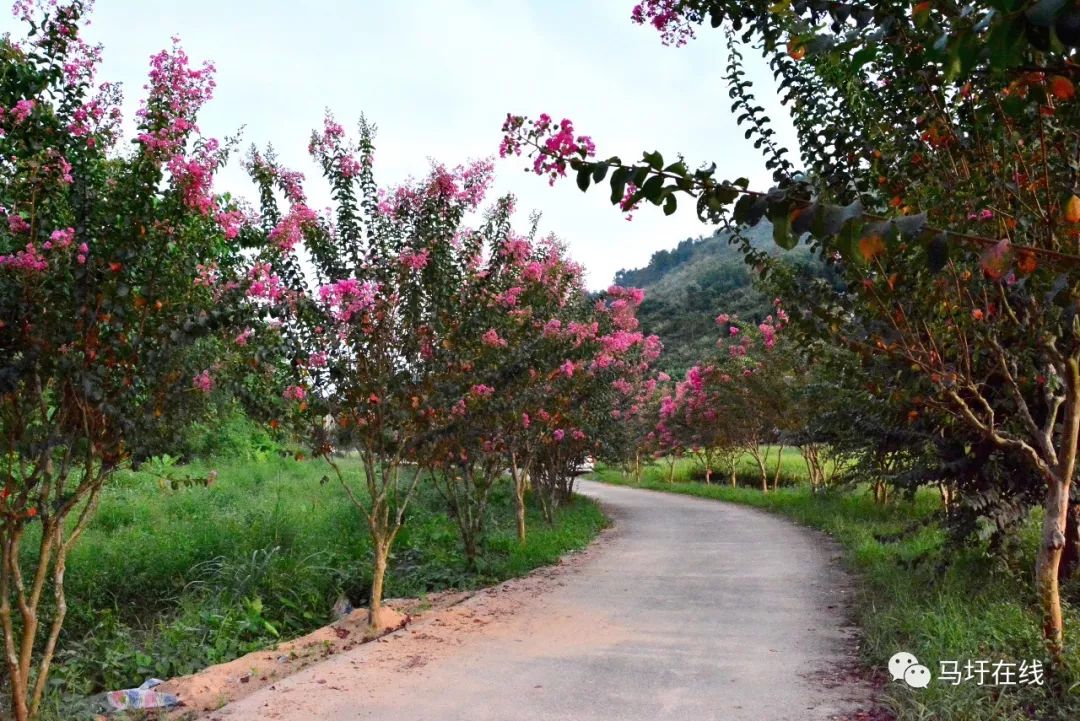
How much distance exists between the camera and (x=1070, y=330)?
4324 mm

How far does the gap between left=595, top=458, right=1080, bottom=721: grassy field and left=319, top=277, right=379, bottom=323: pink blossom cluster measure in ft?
15.0

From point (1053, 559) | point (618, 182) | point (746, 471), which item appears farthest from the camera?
point (746, 471)

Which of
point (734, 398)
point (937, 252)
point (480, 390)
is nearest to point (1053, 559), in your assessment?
point (937, 252)

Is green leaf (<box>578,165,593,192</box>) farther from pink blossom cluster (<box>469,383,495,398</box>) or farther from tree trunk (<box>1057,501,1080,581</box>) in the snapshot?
tree trunk (<box>1057,501,1080,581</box>)

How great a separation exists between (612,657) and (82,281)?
4.34m

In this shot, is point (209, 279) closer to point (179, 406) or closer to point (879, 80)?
point (179, 406)

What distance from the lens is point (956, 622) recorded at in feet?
17.9

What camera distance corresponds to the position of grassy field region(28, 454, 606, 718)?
6.44m

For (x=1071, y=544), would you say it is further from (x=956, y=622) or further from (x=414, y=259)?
(x=414, y=259)

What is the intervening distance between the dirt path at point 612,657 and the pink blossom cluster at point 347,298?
2.69 m

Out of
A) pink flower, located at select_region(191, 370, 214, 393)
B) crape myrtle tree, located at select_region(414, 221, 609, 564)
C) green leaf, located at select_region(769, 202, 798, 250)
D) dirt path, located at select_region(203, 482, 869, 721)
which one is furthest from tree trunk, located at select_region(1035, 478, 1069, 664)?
pink flower, located at select_region(191, 370, 214, 393)

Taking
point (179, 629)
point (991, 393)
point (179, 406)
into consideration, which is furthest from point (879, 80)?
point (179, 629)

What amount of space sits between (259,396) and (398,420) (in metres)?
1.31

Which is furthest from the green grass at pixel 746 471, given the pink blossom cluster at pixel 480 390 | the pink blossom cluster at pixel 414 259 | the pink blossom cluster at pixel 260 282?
the pink blossom cluster at pixel 260 282
